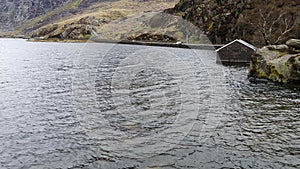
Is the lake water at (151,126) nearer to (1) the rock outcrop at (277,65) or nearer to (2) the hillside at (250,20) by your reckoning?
(1) the rock outcrop at (277,65)

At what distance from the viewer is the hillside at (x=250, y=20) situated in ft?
263

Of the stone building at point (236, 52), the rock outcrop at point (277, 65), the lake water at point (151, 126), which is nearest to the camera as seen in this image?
the lake water at point (151, 126)

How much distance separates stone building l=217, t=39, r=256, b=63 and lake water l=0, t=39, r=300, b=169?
25.8m

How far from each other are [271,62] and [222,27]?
229 ft

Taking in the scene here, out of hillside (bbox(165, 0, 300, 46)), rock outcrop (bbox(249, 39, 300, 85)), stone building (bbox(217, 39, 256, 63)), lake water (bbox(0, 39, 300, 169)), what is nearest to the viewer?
lake water (bbox(0, 39, 300, 169))

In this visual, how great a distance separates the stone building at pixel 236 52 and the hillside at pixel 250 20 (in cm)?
946

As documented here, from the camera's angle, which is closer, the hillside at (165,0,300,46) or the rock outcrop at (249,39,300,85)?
A: the rock outcrop at (249,39,300,85)

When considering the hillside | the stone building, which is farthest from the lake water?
the hillside

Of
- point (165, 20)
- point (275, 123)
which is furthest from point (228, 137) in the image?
point (165, 20)

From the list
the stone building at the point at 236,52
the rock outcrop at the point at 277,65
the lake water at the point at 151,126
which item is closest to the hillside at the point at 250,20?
the stone building at the point at 236,52

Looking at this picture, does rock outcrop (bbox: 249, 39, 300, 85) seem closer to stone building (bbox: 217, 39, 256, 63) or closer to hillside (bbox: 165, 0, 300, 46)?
stone building (bbox: 217, 39, 256, 63)

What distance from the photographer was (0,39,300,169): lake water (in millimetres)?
15766

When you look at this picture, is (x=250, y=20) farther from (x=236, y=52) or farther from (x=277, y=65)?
(x=277, y=65)

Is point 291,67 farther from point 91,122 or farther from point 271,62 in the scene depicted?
point 91,122
